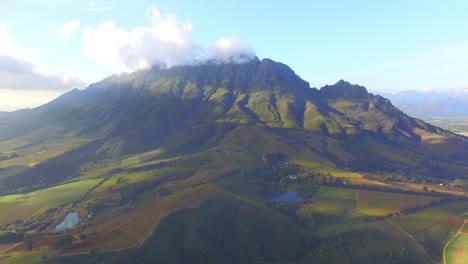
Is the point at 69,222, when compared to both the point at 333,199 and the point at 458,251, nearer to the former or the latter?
the point at 333,199

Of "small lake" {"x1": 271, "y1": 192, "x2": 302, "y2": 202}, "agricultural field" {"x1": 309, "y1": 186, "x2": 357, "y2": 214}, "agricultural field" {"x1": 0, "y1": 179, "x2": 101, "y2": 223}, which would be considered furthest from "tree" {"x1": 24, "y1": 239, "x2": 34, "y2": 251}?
"agricultural field" {"x1": 309, "y1": 186, "x2": 357, "y2": 214}

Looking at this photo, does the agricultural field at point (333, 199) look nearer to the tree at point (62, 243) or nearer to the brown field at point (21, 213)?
the tree at point (62, 243)

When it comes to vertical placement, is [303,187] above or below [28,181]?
below

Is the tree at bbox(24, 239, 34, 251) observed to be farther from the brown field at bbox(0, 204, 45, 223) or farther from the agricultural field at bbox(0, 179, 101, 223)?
the brown field at bbox(0, 204, 45, 223)

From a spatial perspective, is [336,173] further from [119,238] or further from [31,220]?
[31,220]

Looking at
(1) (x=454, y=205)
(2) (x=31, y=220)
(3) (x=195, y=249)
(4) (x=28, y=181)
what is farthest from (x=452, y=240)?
(4) (x=28, y=181)
